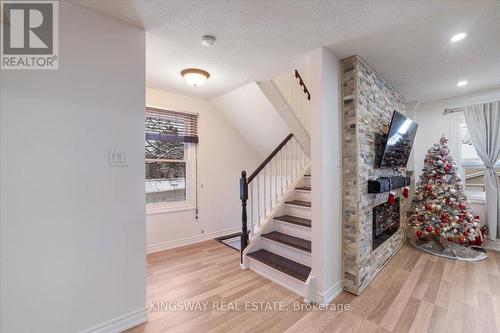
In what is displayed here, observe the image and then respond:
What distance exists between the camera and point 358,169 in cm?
221

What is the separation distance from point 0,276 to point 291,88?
11.7ft

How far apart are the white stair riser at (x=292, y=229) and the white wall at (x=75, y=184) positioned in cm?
173

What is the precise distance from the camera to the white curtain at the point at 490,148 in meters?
3.16

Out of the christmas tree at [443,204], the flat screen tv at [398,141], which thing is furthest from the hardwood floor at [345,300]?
the flat screen tv at [398,141]

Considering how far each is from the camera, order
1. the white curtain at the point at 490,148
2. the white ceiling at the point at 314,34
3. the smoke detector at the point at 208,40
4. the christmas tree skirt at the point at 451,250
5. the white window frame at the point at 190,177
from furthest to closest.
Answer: the white window frame at the point at 190,177, the white curtain at the point at 490,148, the christmas tree skirt at the point at 451,250, the smoke detector at the point at 208,40, the white ceiling at the point at 314,34

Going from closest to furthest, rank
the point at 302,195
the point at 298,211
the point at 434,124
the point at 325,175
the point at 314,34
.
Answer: the point at 314,34
the point at 325,175
the point at 298,211
the point at 302,195
the point at 434,124

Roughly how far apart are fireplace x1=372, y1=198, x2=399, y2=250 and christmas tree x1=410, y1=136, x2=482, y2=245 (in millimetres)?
405

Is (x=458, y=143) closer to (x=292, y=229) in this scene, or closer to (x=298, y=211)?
(x=298, y=211)

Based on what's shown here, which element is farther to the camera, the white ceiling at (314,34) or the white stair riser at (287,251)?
the white stair riser at (287,251)

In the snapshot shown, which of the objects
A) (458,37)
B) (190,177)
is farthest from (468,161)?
(190,177)

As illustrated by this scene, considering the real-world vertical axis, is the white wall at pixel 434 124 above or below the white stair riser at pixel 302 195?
above

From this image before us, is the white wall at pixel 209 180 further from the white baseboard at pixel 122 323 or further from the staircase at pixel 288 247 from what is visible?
the white baseboard at pixel 122 323

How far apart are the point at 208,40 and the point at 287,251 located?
2.39m

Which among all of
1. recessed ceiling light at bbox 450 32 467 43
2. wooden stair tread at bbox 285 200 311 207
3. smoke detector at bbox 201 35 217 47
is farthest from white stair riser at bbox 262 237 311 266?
recessed ceiling light at bbox 450 32 467 43
